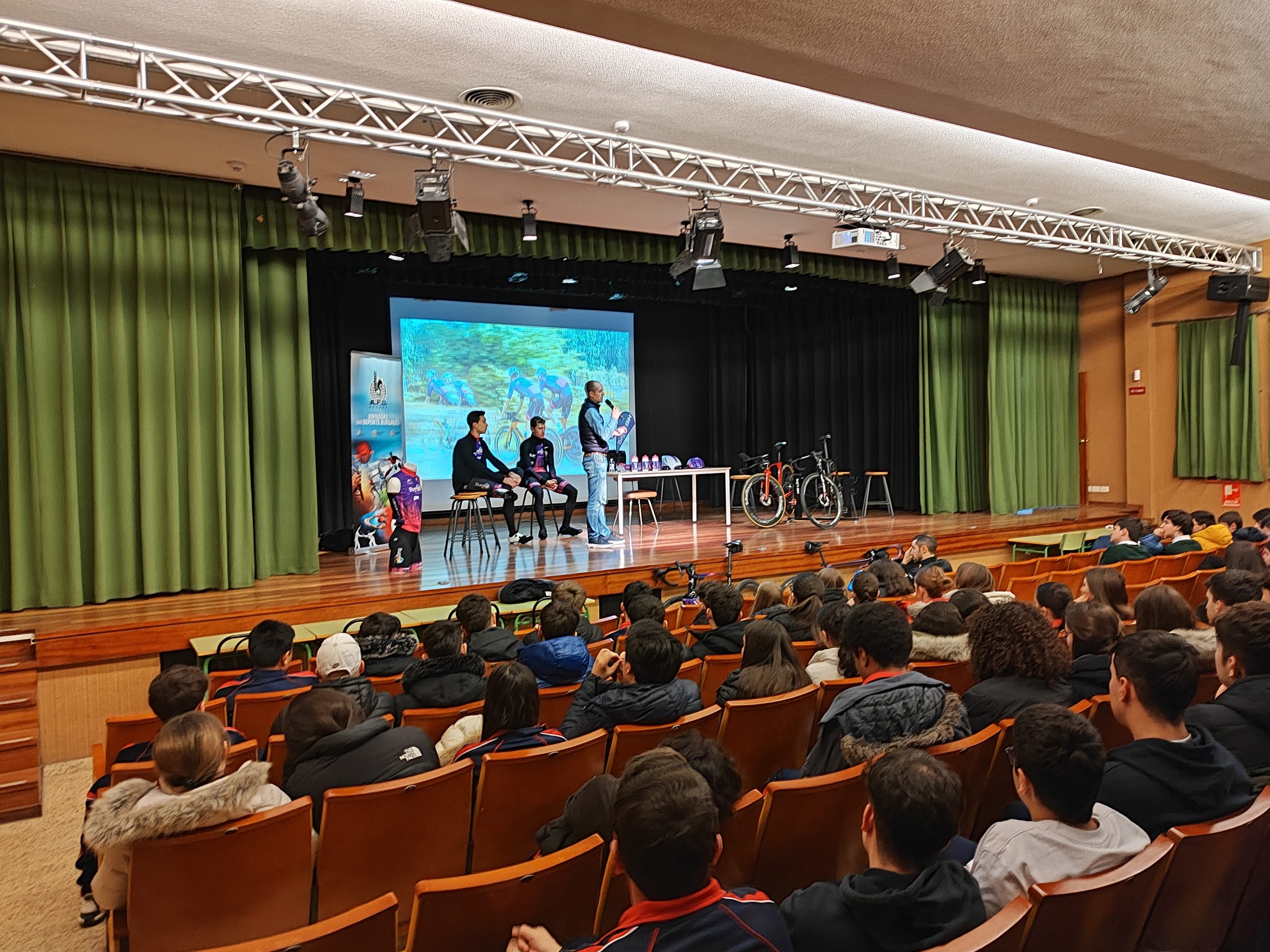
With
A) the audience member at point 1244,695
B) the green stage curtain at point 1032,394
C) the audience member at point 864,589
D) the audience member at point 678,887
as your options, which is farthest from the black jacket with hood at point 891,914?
the green stage curtain at point 1032,394

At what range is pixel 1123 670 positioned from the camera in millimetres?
2170

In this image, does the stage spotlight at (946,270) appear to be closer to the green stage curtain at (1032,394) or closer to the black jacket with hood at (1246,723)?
the green stage curtain at (1032,394)

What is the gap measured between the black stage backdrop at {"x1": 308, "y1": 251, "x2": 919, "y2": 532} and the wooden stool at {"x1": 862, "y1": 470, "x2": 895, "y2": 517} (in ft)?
0.52

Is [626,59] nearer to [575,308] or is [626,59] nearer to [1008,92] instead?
[1008,92]

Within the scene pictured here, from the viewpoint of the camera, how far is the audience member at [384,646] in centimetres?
381

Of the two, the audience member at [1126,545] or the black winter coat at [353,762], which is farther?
the audience member at [1126,545]

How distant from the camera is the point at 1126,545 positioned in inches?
240

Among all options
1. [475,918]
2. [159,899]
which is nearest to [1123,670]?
[475,918]

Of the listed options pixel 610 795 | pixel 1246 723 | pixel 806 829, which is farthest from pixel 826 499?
pixel 610 795

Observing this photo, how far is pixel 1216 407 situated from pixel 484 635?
10486 millimetres

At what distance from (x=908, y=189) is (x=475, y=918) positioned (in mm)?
7279

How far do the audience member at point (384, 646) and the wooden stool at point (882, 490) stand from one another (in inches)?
324

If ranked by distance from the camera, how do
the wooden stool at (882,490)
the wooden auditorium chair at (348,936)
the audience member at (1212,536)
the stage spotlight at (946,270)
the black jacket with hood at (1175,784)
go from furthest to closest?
the wooden stool at (882,490) → the stage spotlight at (946,270) → the audience member at (1212,536) → the black jacket with hood at (1175,784) → the wooden auditorium chair at (348,936)

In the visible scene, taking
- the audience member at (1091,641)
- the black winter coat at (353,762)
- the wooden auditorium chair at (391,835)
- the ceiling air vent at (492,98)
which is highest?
the ceiling air vent at (492,98)
